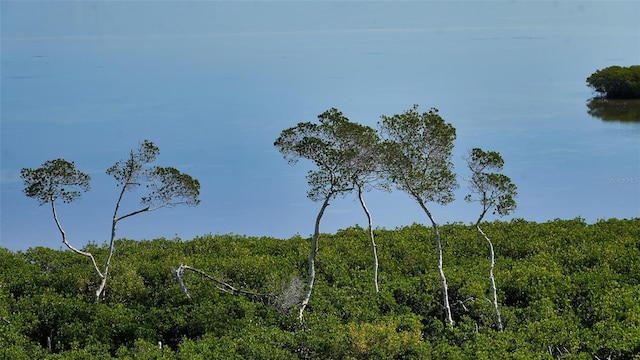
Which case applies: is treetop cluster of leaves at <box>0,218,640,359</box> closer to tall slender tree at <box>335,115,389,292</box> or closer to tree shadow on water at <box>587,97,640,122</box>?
tall slender tree at <box>335,115,389,292</box>

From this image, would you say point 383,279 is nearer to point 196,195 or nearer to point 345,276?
point 345,276

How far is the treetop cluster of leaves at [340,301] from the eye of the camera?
39.0 ft

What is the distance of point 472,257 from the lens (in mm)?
16719

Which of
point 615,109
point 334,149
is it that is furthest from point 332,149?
point 615,109

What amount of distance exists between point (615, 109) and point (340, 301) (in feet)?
76.5

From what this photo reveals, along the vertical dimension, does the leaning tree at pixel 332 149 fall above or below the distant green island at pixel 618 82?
below

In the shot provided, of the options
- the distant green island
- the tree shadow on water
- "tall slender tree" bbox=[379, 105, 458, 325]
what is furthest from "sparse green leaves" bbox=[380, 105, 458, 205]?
the distant green island

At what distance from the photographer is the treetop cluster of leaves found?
39.0 ft

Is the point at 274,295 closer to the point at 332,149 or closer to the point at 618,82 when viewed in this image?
the point at 332,149

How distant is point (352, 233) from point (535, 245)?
389 cm

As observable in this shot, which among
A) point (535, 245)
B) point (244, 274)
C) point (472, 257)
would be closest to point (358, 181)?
point (244, 274)

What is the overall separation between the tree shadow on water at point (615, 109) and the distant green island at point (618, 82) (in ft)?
1.14

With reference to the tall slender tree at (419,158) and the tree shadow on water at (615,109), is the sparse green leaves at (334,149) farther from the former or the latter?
the tree shadow on water at (615,109)

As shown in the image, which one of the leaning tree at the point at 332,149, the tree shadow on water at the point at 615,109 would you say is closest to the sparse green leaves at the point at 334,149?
the leaning tree at the point at 332,149
